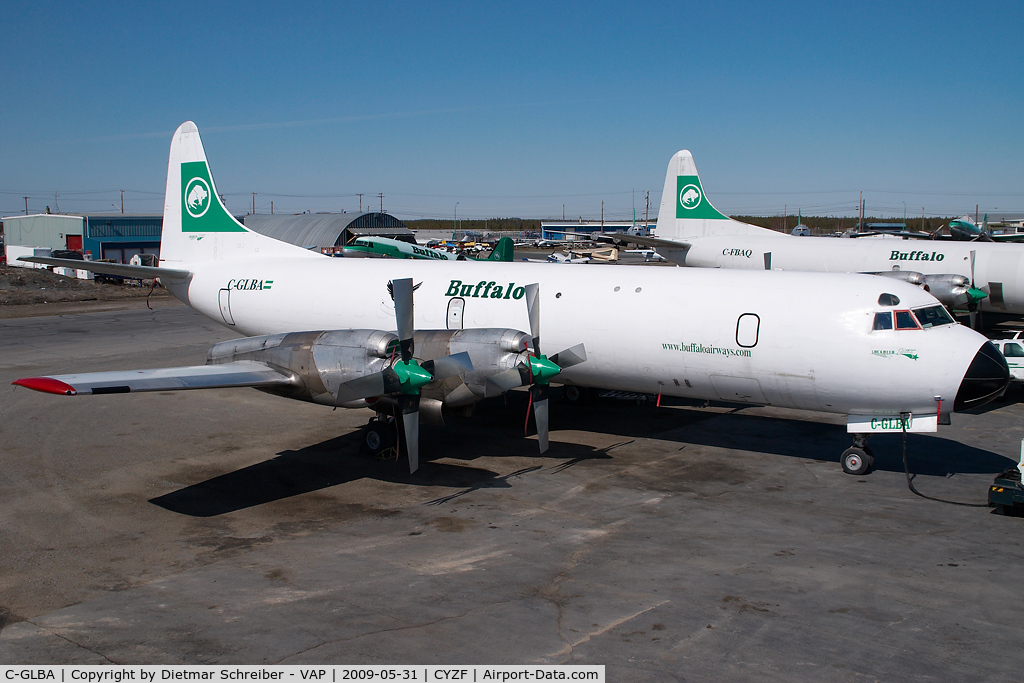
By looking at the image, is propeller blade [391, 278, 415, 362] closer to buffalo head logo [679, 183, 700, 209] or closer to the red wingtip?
the red wingtip

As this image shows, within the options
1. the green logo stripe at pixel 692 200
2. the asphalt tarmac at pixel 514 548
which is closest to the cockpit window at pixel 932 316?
the asphalt tarmac at pixel 514 548

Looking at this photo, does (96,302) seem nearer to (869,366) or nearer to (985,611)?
(869,366)

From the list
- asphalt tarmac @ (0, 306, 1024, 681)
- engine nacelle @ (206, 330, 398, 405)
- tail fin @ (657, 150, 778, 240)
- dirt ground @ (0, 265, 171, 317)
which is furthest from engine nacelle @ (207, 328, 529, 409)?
dirt ground @ (0, 265, 171, 317)

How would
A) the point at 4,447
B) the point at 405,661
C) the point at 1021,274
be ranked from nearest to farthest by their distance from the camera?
the point at 405,661 → the point at 4,447 → the point at 1021,274

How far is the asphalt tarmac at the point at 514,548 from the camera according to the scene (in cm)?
816

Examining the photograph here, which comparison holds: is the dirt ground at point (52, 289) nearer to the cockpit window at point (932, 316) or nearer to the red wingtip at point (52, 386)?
the red wingtip at point (52, 386)

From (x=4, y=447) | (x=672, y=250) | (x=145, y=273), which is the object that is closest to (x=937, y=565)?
(x=4, y=447)

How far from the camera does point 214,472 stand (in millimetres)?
14859

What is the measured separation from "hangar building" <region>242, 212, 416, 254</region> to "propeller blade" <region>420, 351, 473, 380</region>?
217 feet

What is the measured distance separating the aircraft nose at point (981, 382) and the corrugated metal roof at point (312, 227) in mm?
71702

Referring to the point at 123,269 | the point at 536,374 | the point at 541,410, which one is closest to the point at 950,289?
the point at 541,410

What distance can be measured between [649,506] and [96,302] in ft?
144

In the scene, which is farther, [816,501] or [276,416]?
[276,416]

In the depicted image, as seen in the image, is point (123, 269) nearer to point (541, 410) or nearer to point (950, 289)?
point (541, 410)
